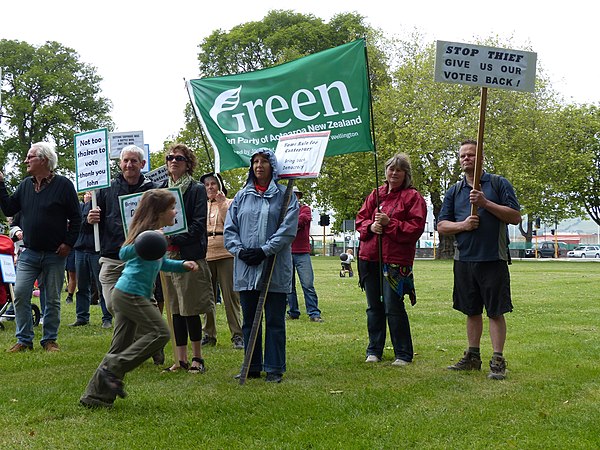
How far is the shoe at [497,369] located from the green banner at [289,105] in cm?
243

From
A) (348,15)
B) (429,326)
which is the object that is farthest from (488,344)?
(348,15)

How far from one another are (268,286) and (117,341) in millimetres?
1511

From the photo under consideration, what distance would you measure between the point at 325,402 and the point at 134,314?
1631 mm

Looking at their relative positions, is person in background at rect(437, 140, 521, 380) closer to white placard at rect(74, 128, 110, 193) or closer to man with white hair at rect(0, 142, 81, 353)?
white placard at rect(74, 128, 110, 193)

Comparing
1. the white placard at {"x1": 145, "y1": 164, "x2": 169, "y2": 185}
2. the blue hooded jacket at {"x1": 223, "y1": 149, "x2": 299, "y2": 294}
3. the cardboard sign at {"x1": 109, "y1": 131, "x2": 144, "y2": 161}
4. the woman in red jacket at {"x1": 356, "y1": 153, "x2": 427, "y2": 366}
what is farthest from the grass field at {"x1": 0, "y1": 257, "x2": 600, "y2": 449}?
the cardboard sign at {"x1": 109, "y1": 131, "x2": 144, "y2": 161}

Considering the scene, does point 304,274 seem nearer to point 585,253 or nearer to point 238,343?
point 238,343

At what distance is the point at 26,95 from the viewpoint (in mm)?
52281

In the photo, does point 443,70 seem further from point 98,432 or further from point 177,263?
point 98,432

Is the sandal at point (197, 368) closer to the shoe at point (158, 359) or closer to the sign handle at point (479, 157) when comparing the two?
the shoe at point (158, 359)

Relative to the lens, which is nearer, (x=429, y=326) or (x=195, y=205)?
(x=195, y=205)

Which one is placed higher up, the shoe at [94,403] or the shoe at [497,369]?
the shoe at [497,369]

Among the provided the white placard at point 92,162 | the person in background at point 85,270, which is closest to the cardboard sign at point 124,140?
the person in background at point 85,270

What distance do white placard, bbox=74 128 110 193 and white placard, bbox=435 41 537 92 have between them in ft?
13.1

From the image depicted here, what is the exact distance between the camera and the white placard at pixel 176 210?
7066 mm
